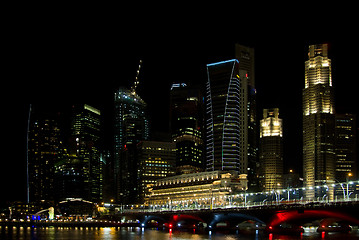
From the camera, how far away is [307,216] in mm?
97375

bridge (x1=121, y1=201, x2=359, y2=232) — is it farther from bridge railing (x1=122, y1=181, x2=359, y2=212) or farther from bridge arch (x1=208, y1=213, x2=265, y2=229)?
bridge railing (x1=122, y1=181, x2=359, y2=212)

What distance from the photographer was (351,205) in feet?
264

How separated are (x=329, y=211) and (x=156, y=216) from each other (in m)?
79.5

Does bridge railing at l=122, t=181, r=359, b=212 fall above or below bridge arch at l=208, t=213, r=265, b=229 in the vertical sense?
above

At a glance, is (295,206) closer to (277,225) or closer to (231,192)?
(277,225)

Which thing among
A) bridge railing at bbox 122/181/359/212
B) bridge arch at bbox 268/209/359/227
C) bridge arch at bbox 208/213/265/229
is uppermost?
bridge railing at bbox 122/181/359/212

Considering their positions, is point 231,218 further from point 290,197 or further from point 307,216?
point 307,216

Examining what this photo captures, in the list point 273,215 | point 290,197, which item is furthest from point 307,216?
point 290,197

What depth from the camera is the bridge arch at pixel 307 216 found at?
86637 millimetres

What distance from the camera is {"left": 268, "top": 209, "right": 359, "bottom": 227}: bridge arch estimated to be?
3411 inches

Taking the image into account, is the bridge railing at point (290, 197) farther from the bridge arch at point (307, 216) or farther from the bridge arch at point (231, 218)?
the bridge arch at point (231, 218)

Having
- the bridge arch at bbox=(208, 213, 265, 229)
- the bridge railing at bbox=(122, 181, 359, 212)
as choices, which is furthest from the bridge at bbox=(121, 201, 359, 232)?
the bridge railing at bbox=(122, 181, 359, 212)

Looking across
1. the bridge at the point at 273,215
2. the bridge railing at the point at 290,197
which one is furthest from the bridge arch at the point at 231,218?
the bridge railing at the point at 290,197

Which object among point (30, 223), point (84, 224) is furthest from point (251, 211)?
point (30, 223)
